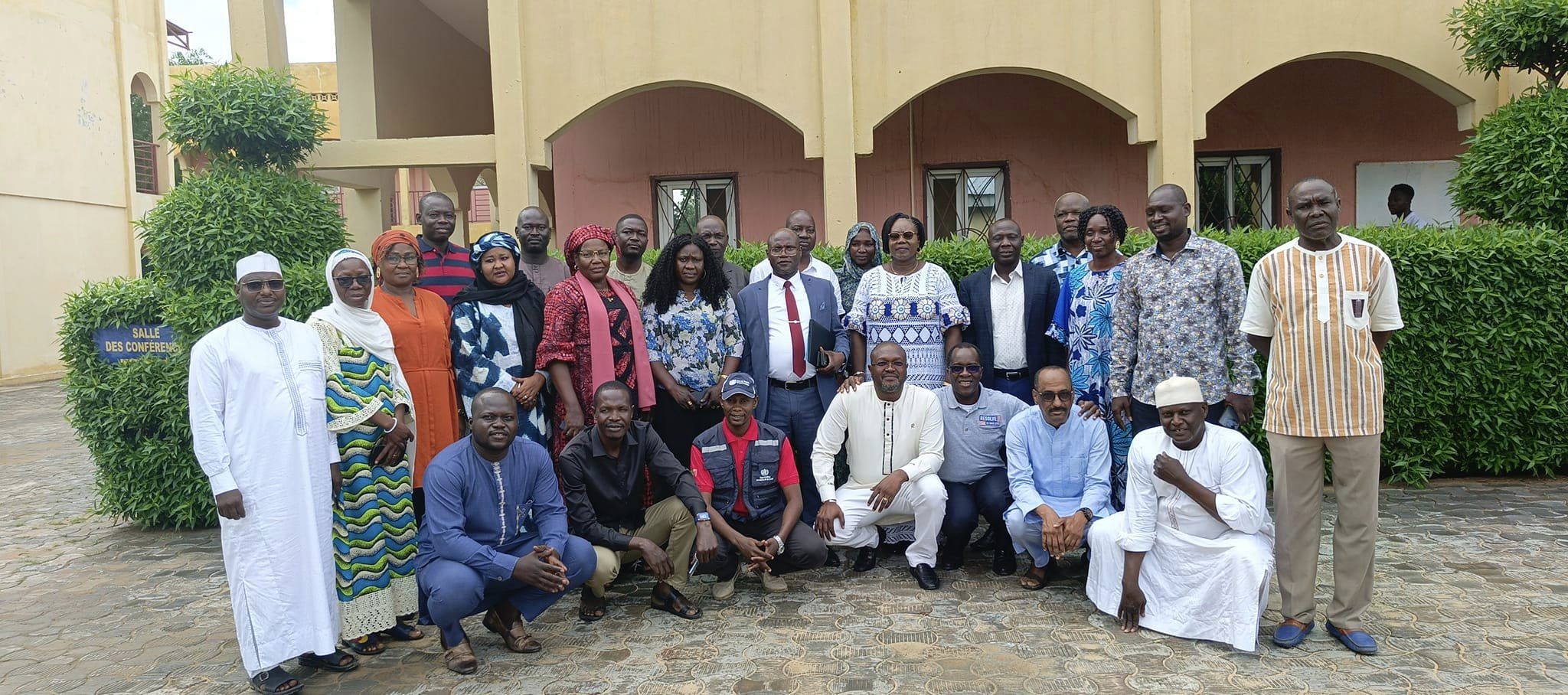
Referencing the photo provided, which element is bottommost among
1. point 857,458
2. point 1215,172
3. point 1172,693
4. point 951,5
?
point 1172,693

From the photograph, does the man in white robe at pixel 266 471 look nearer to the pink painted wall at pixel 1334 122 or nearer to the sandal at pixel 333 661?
the sandal at pixel 333 661

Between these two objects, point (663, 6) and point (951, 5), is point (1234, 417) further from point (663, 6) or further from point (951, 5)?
point (663, 6)

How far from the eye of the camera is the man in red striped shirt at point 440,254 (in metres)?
5.24

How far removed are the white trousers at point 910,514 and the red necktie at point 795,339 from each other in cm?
73

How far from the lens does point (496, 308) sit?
4891mm

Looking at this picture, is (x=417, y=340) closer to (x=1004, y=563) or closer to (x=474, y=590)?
(x=474, y=590)

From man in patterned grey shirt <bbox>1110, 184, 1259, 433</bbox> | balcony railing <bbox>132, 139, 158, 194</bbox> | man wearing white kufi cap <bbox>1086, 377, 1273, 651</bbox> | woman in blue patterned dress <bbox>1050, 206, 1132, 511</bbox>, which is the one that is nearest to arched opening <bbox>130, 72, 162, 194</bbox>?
balcony railing <bbox>132, 139, 158, 194</bbox>

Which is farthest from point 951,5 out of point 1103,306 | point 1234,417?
point 1234,417

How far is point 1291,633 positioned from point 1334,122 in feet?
28.4

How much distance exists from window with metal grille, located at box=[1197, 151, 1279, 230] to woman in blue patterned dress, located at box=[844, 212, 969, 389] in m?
6.73

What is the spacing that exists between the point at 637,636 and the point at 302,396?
67.0 inches

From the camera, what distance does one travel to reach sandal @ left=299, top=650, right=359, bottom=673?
409 cm

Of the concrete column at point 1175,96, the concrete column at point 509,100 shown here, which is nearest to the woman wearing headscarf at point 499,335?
the concrete column at point 509,100

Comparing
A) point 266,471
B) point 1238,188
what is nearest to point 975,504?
point 266,471
